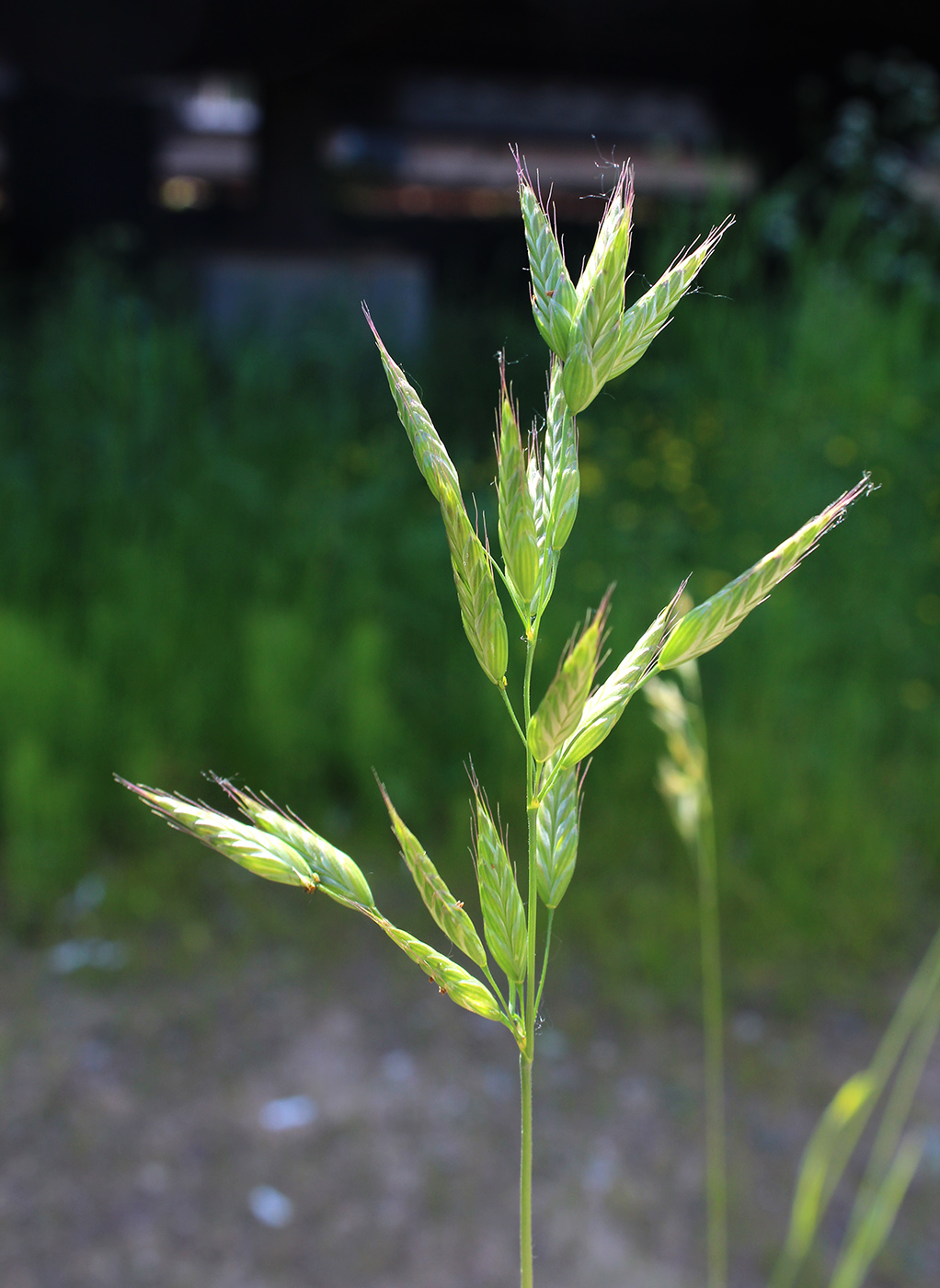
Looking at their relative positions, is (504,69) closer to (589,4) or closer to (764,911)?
(589,4)

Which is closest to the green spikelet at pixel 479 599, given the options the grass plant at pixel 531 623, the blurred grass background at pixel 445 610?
the grass plant at pixel 531 623

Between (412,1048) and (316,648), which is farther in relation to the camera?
(316,648)

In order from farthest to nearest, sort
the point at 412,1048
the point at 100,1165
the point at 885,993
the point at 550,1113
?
1. the point at 885,993
2. the point at 412,1048
3. the point at 550,1113
4. the point at 100,1165

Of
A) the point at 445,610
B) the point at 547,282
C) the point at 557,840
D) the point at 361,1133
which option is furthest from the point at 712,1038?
the point at 547,282

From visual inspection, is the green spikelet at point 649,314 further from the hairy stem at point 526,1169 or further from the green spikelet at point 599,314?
the hairy stem at point 526,1169

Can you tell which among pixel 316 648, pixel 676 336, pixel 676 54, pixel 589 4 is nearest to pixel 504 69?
pixel 589 4

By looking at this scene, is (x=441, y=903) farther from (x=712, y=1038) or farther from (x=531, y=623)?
(x=712, y=1038)

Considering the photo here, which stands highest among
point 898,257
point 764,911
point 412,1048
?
point 898,257
